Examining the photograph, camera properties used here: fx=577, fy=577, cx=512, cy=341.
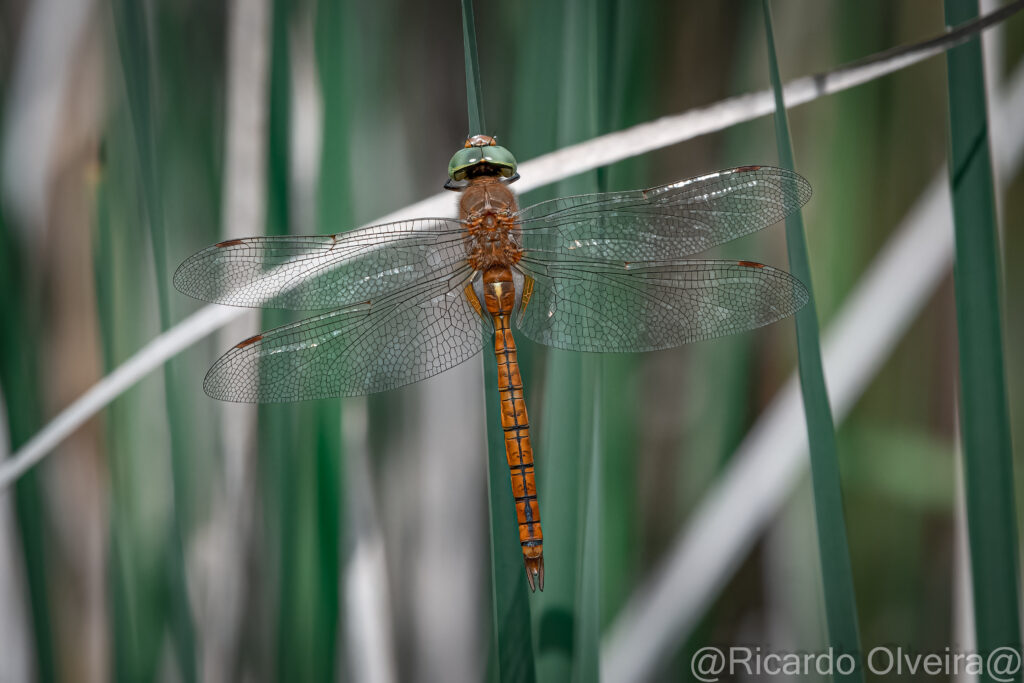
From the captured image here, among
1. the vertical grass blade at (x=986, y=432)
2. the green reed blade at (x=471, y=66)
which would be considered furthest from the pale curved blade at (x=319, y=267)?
the vertical grass blade at (x=986, y=432)

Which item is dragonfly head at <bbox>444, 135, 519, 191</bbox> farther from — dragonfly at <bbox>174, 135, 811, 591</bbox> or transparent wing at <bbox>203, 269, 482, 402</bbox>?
transparent wing at <bbox>203, 269, 482, 402</bbox>

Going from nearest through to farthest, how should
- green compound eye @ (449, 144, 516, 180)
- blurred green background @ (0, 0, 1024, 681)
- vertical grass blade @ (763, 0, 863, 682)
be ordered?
vertical grass blade @ (763, 0, 863, 682) < green compound eye @ (449, 144, 516, 180) < blurred green background @ (0, 0, 1024, 681)

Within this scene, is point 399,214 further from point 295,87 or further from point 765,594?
point 765,594

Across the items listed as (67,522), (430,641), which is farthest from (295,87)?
(430,641)

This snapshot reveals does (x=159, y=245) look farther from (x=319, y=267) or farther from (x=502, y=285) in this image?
(x=502, y=285)

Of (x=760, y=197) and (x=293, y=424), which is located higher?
(x=760, y=197)

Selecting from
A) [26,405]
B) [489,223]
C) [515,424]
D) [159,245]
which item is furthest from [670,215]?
[26,405]

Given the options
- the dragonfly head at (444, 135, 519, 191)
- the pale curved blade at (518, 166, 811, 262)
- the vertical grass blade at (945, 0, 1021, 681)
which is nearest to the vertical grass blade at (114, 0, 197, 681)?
the dragonfly head at (444, 135, 519, 191)
